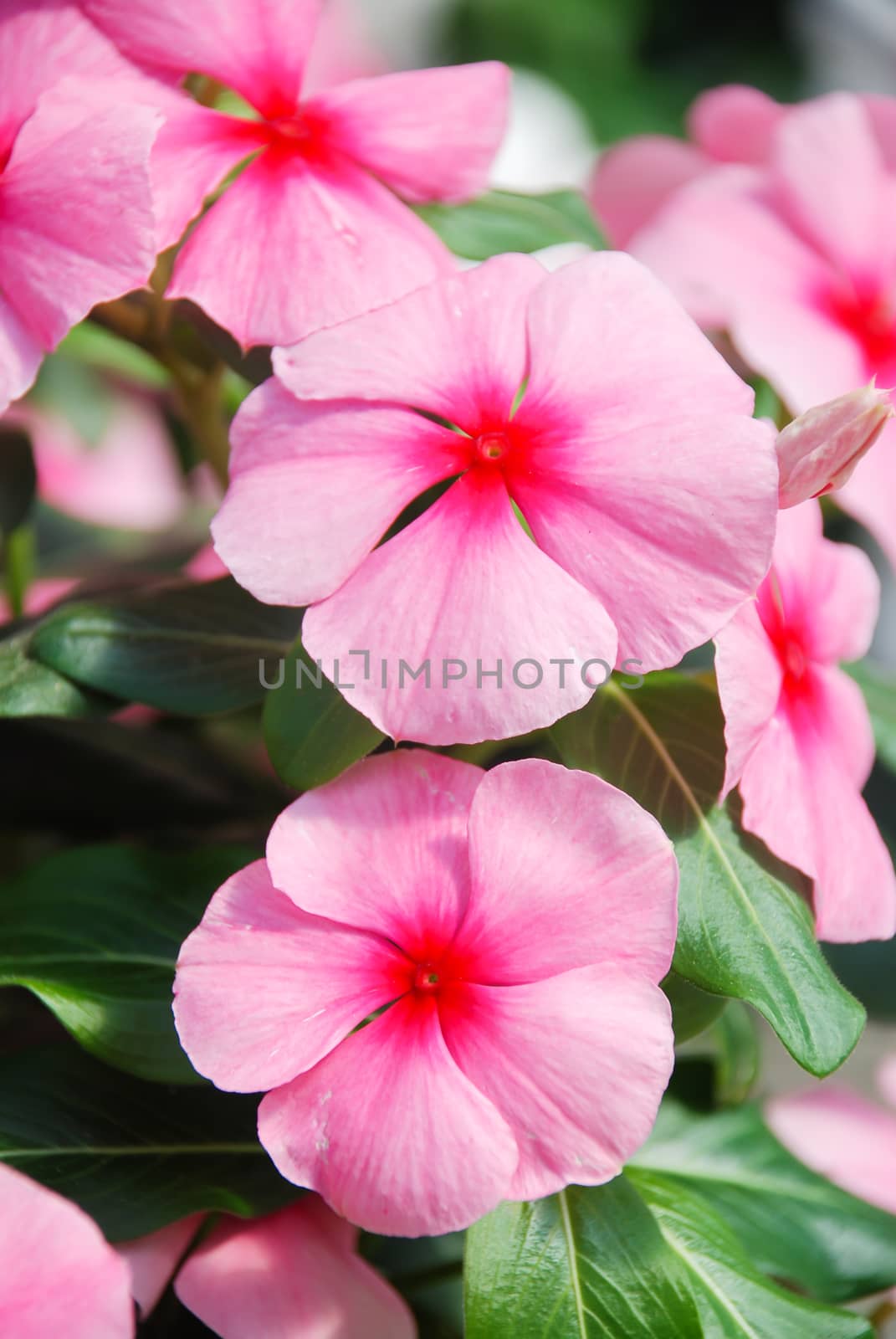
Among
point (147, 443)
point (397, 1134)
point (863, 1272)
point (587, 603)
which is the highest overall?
point (587, 603)

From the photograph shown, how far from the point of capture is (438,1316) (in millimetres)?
526

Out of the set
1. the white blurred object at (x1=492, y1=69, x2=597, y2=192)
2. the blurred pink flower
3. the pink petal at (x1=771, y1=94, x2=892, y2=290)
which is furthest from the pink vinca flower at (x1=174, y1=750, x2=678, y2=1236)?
the white blurred object at (x1=492, y1=69, x2=597, y2=192)

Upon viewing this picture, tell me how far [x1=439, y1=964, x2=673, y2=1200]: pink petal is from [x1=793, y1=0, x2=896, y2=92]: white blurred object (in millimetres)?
1967

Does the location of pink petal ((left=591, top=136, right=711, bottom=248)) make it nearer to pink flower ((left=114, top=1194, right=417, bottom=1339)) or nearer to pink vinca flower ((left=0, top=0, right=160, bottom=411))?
pink vinca flower ((left=0, top=0, right=160, bottom=411))

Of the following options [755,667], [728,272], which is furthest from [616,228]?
[755,667]

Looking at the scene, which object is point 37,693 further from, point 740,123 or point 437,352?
point 740,123

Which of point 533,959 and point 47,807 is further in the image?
point 47,807

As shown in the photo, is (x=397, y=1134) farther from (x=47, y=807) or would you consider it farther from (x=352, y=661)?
(x=47, y=807)

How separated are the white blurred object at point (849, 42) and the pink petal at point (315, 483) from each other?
188cm

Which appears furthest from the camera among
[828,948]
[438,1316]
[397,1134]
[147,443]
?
[147,443]

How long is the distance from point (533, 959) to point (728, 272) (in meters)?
0.33

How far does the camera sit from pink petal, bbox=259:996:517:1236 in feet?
1.13

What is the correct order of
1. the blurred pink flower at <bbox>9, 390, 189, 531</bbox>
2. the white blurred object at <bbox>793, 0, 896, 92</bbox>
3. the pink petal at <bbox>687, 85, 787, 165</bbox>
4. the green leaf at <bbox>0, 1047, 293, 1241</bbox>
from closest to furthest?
the green leaf at <bbox>0, 1047, 293, 1241</bbox>, the pink petal at <bbox>687, 85, 787, 165</bbox>, the blurred pink flower at <bbox>9, 390, 189, 531</bbox>, the white blurred object at <bbox>793, 0, 896, 92</bbox>

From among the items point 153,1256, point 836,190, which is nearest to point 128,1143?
point 153,1256
